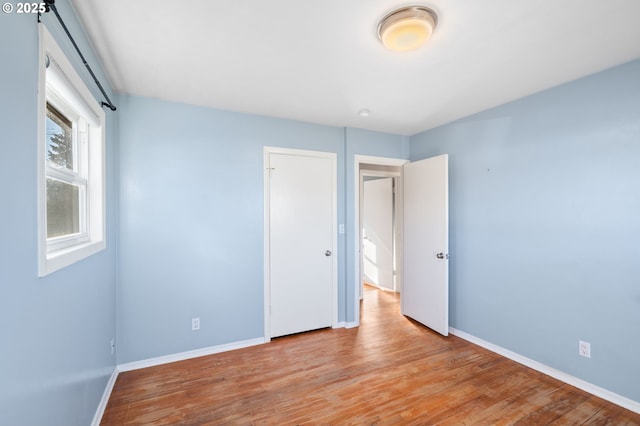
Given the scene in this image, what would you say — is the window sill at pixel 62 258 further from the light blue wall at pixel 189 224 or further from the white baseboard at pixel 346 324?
the white baseboard at pixel 346 324

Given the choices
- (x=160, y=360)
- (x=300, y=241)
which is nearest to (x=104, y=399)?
(x=160, y=360)

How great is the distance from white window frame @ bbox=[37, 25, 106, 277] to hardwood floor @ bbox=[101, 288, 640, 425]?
4.11 feet

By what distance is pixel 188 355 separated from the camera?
8.86ft

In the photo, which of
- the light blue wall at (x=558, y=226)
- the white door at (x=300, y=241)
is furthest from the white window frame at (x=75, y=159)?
the light blue wall at (x=558, y=226)

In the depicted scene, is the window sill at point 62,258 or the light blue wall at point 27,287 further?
the window sill at point 62,258

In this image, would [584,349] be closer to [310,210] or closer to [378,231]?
[310,210]

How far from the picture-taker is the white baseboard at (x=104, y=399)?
181 centimetres

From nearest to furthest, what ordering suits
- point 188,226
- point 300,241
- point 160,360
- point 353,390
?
point 353,390, point 160,360, point 188,226, point 300,241

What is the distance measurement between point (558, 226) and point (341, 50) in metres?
2.27

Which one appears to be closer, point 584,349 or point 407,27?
point 407,27

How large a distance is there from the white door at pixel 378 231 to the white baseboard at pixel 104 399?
4.06m
